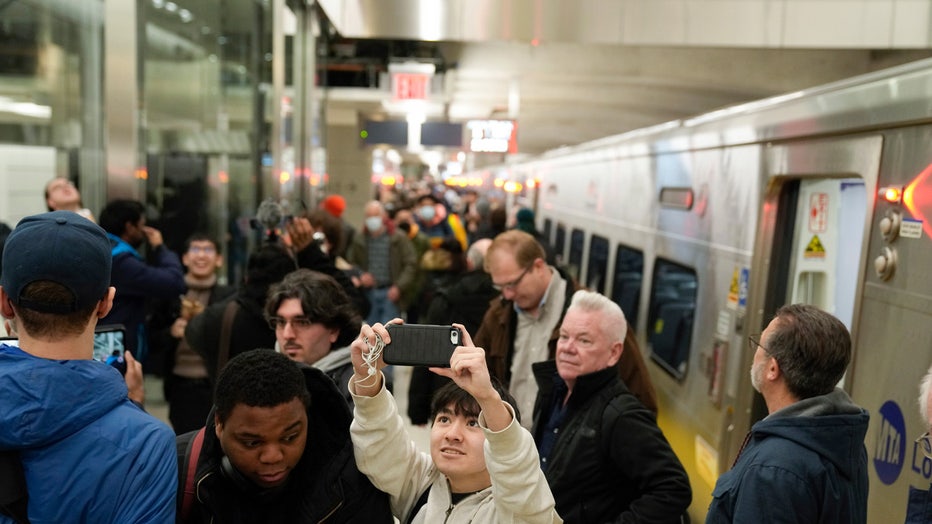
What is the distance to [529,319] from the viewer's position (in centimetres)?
410

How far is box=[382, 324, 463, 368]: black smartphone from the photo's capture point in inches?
76.7

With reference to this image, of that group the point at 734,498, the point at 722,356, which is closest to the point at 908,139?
the point at 734,498

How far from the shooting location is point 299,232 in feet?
14.1

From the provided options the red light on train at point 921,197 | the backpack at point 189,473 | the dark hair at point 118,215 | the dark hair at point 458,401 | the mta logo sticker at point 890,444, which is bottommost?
the mta logo sticker at point 890,444

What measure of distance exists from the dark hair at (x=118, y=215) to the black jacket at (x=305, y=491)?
93.3 inches

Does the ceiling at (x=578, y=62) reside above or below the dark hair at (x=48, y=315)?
above

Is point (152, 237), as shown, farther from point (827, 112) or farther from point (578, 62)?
point (578, 62)

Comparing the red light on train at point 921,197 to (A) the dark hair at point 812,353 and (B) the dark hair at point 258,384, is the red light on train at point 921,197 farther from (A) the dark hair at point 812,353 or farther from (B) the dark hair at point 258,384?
(B) the dark hair at point 258,384

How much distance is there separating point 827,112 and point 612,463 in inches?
71.1

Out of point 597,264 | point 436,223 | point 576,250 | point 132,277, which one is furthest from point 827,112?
point 436,223

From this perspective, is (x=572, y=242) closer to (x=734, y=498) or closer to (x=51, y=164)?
(x=51, y=164)

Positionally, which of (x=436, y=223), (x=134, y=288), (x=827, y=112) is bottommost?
(x=436, y=223)

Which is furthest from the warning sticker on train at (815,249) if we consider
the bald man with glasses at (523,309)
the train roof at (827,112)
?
the bald man with glasses at (523,309)

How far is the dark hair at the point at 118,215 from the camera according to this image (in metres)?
A: 4.29
